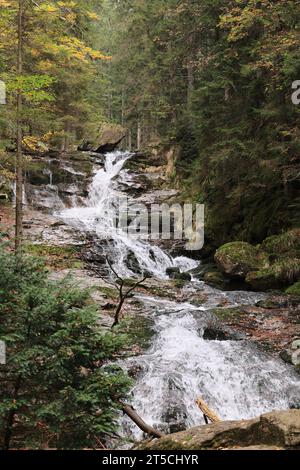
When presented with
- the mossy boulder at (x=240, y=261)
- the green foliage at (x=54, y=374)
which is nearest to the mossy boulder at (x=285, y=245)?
the mossy boulder at (x=240, y=261)

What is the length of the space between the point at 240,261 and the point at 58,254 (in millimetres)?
6347

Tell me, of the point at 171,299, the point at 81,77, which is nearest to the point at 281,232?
the point at 171,299

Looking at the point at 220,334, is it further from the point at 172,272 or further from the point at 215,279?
the point at 172,272

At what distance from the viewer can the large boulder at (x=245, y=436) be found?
366 cm

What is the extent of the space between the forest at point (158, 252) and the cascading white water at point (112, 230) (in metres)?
0.12

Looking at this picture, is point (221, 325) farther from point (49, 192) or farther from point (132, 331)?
point (49, 192)

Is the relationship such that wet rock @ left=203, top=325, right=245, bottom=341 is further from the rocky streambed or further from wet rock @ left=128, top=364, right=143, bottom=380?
wet rock @ left=128, top=364, right=143, bottom=380

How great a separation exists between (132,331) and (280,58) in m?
9.32

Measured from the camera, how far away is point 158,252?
17.2 m

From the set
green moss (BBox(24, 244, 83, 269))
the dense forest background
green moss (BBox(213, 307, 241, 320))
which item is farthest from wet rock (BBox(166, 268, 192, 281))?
green moss (BBox(213, 307, 241, 320))

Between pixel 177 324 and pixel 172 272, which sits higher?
pixel 172 272

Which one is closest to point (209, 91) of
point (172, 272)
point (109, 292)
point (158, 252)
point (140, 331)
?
point (158, 252)

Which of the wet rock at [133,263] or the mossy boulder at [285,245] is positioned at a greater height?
the mossy boulder at [285,245]

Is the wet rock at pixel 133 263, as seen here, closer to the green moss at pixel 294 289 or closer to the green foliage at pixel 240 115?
the green foliage at pixel 240 115
